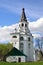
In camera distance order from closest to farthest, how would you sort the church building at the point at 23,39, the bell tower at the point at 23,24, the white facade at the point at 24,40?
the church building at the point at 23,39 → the white facade at the point at 24,40 → the bell tower at the point at 23,24

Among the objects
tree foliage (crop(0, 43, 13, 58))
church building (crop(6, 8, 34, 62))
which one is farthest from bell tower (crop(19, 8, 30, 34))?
tree foliage (crop(0, 43, 13, 58))

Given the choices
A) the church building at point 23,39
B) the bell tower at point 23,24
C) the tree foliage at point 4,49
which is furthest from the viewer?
the bell tower at point 23,24

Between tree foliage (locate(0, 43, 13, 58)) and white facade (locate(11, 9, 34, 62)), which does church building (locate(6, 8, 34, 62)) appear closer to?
white facade (locate(11, 9, 34, 62))

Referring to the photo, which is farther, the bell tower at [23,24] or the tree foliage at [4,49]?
the bell tower at [23,24]

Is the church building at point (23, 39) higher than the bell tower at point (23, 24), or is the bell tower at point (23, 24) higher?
the bell tower at point (23, 24)

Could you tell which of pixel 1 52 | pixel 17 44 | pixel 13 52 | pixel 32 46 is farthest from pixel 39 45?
pixel 13 52

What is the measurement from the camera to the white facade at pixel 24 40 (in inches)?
3258

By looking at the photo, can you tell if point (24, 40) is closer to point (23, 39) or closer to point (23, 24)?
point (23, 39)

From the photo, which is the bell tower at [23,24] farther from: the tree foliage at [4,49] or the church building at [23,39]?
the tree foliage at [4,49]

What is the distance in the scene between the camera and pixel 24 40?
8406 centimetres

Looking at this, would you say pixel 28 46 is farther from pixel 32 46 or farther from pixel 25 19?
pixel 25 19

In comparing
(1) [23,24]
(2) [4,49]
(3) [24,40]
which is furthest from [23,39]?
(2) [4,49]

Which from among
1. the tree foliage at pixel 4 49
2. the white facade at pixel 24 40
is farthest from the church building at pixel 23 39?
the tree foliage at pixel 4 49

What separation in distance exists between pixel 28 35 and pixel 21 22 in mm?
5720
